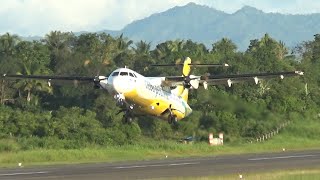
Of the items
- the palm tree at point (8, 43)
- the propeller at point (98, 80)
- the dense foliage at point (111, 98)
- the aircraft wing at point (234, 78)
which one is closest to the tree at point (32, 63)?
the dense foliage at point (111, 98)

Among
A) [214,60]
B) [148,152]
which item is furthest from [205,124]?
[214,60]

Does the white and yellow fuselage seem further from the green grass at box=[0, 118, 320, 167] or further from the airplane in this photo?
the green grass at box=[0, 118, 320, 167]

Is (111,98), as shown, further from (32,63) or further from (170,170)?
(170,170)

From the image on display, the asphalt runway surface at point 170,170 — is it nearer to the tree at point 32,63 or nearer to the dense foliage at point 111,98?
the dense foliage at point 111,98

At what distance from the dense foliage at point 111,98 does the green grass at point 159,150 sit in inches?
69.6

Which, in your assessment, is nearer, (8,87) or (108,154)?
(108,154)

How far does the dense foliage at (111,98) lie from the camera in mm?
65062

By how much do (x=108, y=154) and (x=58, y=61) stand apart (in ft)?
145

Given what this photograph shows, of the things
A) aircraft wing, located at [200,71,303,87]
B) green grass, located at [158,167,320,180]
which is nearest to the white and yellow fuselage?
aircraft wing, located at [200,71,303,87]

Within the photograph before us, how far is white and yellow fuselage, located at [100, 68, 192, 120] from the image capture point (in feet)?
139

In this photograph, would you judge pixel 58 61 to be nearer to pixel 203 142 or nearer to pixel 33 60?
pixel 33 60

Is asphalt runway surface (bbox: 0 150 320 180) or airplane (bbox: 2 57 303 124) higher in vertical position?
airplane (bbox: 2 57 303 124)

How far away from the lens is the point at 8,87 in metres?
88.0

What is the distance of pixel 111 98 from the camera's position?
82938 millimetres
